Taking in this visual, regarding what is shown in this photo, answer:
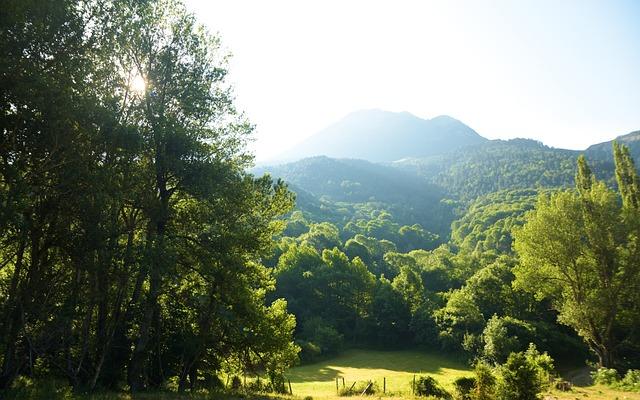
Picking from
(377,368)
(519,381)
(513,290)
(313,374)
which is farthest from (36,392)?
(513,290)

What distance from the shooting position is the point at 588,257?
33062 mm

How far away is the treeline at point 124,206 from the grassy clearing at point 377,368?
22564 millimetres

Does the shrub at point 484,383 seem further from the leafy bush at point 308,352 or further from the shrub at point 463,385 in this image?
the leafy bush at point 308,352

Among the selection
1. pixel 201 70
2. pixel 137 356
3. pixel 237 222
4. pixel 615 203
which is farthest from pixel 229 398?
pixel 615 203

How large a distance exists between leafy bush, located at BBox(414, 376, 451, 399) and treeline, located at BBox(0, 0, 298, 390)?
1025cm

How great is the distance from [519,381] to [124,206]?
18567 mm

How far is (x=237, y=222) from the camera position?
18.0 metres

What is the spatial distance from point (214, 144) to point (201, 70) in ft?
11.5

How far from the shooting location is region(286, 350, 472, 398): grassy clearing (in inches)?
1648

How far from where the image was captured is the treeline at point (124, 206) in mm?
11953

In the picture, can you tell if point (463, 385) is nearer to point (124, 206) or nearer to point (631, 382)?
point (631, 382)

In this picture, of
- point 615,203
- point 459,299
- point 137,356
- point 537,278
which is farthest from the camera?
point 459,299

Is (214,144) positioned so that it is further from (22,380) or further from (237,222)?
(22,380)

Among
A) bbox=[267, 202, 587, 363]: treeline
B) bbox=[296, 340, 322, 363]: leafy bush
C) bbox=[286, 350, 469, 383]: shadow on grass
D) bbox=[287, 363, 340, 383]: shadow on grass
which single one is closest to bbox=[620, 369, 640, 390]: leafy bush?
bbox=[267, 202, 587, 363]: treeline
